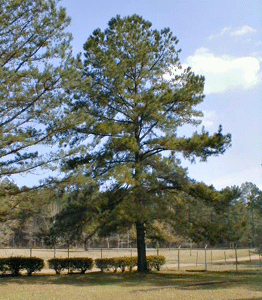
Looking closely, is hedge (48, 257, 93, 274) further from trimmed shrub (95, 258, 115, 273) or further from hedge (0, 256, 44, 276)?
hedge (0, 256, 44, 276)

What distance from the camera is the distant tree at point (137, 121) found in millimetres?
19188

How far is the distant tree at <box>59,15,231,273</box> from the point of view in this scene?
1919cm

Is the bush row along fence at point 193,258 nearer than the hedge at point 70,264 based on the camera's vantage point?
No

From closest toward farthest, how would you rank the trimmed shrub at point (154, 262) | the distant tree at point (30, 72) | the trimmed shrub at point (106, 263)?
the distant tree at point (30, 72), the trimmed shrub at point (106, 263), the trimmed shrub at point (154, 262)

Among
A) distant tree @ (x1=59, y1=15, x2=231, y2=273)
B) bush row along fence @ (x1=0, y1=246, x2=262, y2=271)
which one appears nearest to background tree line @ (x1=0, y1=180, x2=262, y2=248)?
distant tree @ (x1=59, y1=15, x2=231, y2=273)

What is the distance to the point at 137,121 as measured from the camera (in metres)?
21.1

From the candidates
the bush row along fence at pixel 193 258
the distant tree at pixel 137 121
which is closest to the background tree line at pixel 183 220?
the distant tree at pixel 137 121

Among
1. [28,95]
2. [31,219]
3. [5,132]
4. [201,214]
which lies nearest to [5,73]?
[28,95]

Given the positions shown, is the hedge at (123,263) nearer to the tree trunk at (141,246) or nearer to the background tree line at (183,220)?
the tree trunk at (141,246)

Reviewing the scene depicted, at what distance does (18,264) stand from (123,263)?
6287 mm

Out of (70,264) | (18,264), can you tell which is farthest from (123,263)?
(18,264)

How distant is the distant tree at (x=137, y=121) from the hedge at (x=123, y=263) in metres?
2.94

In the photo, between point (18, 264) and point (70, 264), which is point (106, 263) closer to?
point (70, 264)

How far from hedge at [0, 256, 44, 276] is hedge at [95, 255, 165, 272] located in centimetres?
389
